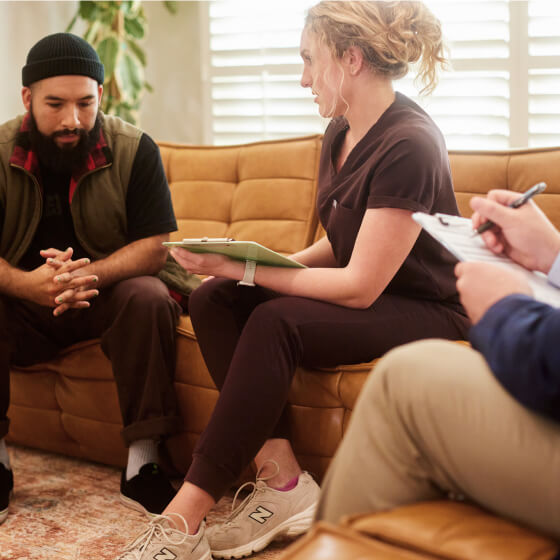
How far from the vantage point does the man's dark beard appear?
2104mm

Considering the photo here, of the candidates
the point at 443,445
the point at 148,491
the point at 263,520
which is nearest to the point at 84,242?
the point at 148,491

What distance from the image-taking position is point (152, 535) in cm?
147

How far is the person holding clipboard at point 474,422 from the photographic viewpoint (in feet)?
2.63

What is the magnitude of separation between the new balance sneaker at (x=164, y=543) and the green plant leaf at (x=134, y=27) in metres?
2.64

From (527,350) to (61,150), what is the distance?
64.3 inches

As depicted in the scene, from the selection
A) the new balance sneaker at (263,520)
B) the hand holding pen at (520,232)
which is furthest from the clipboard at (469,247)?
the new balance sneaker at (263,520)

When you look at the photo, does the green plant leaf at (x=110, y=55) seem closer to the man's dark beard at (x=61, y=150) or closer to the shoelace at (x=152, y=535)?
the man's dark beard at (x=61, y=150)

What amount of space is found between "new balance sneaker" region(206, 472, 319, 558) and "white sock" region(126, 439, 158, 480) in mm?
342

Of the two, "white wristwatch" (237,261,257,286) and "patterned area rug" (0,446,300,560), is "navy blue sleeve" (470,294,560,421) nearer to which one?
"white wristwatch" (237,261,257,286)

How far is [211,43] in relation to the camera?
354cm

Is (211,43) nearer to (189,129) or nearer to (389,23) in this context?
(189,129)

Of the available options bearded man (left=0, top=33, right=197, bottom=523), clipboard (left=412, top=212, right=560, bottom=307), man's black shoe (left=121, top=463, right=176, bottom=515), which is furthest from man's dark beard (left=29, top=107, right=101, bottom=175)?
clipboard (left=412, top=212, right=560, bottom=307)

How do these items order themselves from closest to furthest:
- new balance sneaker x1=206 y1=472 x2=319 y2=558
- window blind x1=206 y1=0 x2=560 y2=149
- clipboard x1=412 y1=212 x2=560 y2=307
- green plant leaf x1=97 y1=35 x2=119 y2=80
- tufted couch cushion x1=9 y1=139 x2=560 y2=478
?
clipboard x1=412 y1=212 x2=560 y2=307 → new balance sneaker x1=206 y1=472 x2=319 y2=558 → tufted couch cushion x1=9 y1=139 x2=560 y2=478 → window blind x1=206 y1=0 x2=560 y2=149 → green plant leaf x1=97 y1=35 x2=119 y2=80

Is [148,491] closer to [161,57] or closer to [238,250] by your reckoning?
[238,250]
